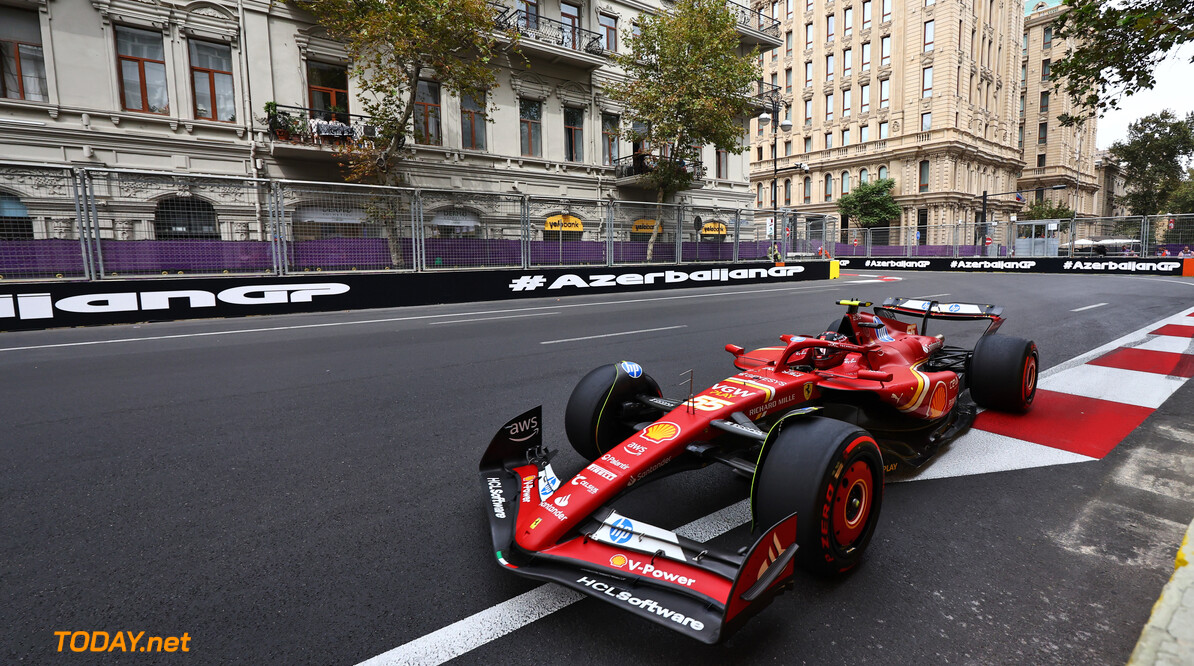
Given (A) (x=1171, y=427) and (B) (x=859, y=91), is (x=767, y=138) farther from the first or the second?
(A) (x=1171, y=427)

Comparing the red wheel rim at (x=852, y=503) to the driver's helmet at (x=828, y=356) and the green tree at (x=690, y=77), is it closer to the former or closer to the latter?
the driver's helmet at (x=828, y=356)

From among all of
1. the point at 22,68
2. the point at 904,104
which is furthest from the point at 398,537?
the point at 904,104

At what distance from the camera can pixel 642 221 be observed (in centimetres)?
1711

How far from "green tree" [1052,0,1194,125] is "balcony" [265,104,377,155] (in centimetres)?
1782

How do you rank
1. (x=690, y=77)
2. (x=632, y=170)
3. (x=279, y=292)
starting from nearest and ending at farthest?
(x=279, y=292) → (x=690, y=77) → (x=632, y=170)

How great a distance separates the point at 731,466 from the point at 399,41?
58.3 ft

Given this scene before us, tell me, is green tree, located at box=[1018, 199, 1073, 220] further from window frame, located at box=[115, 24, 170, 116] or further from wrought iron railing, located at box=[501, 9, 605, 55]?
window frame, located at box=[115, 24, 170, 116]

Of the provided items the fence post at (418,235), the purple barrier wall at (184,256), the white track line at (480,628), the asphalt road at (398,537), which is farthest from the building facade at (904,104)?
the white track line at (480,628)

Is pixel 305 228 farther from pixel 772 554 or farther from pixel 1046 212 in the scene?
pixel 1046 212

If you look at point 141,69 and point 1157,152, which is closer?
point 141,69

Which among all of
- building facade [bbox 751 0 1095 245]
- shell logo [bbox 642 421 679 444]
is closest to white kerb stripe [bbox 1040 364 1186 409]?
shell logo [bbox 642 421 679 444]

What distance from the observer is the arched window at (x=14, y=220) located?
9.09m

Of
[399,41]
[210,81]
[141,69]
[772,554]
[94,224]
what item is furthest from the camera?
[210,81]

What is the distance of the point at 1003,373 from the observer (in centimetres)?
415
